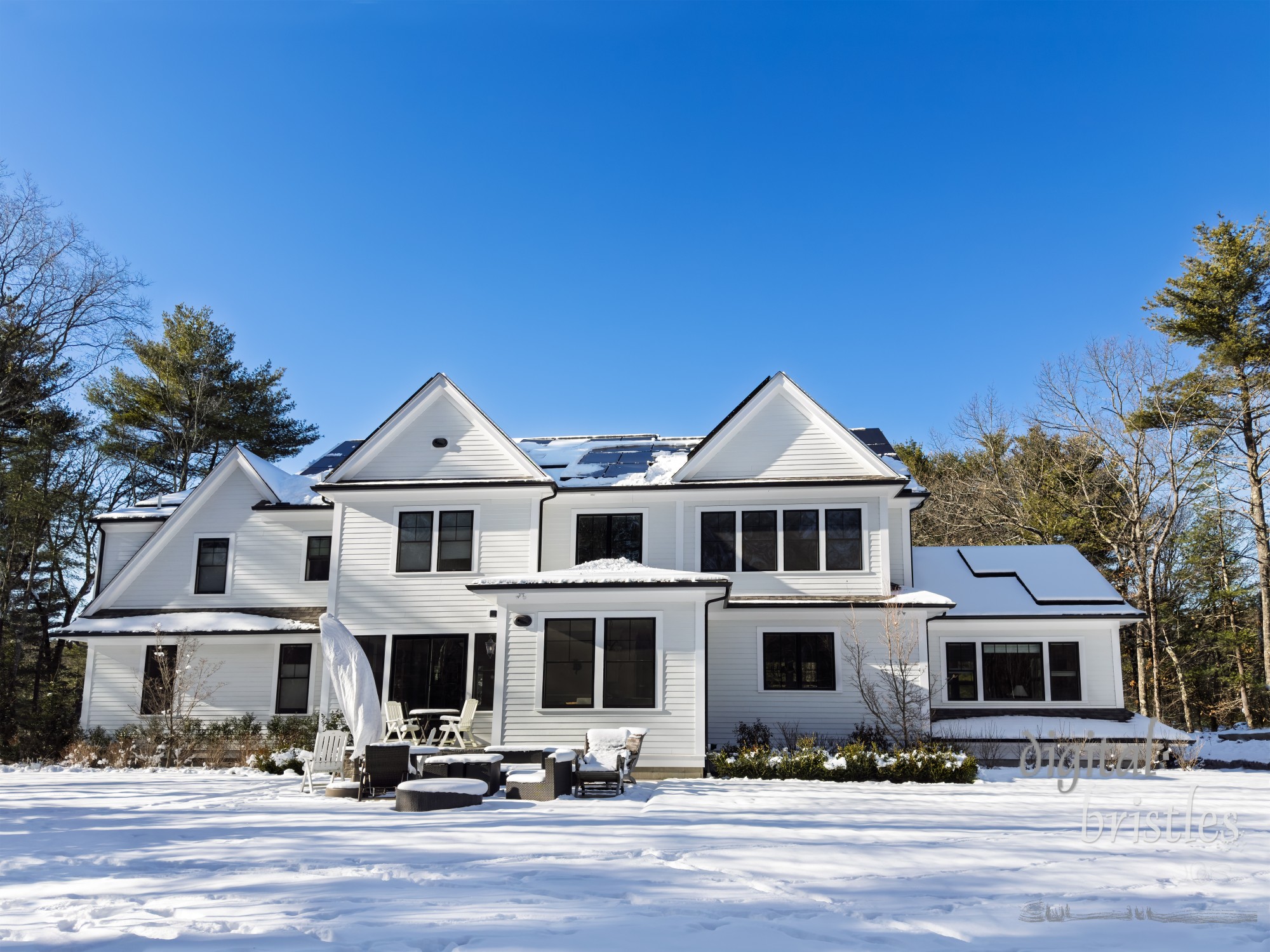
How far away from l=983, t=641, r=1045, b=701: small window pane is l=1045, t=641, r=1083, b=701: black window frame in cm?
18

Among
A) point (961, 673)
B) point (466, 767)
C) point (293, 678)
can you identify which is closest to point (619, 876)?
point (466, 767)

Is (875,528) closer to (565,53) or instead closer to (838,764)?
(838,764)

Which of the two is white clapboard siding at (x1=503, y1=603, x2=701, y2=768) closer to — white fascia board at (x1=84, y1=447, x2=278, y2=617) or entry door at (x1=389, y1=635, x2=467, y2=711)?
entry door at (x1=389, y1=635, x2=467, y2=711)

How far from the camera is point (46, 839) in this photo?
890 centimetres

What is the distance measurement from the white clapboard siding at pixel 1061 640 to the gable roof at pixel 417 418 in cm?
991

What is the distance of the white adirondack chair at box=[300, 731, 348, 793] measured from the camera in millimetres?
13672

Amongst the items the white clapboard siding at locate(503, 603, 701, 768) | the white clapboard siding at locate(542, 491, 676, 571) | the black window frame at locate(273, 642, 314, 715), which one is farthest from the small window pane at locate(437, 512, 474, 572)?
the black window frame at locate(273, 642, 314, 715)

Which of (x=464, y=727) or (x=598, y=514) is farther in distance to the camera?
(x=598, y=514)

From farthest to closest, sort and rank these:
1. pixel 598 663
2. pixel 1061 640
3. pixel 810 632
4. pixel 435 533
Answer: pixel 1061 640, pixel 435 533, pixel 810 632, pixel 598 663

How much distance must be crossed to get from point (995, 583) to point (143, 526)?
21214 mm

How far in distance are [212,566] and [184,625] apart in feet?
6.14

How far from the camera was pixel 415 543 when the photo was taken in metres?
19.7

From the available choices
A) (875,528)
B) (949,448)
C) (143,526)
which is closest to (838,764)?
(875,528)

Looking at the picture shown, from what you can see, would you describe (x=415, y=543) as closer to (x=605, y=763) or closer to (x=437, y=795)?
(x=605, y=763)
